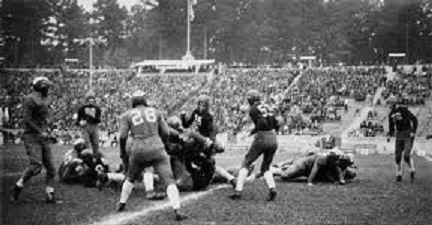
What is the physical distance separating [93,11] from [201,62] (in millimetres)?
28555

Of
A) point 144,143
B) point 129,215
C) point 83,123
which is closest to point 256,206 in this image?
point 129,215

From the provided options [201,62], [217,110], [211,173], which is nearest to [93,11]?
[201,62]

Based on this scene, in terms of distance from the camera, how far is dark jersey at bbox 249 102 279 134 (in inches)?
439

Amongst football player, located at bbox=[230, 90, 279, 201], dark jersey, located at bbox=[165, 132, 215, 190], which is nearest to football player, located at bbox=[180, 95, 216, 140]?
dark jersey, located at bbox=[165, 132, 215, 190]

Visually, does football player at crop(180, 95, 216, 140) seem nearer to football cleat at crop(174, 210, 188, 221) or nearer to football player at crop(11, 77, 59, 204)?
football player at crop(11, 77, 59, 204)

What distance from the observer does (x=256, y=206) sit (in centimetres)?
1013

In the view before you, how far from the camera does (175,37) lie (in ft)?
251

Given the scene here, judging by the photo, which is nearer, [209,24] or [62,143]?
[62,143]

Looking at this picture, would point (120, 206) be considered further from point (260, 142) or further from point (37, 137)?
point (260, 142)

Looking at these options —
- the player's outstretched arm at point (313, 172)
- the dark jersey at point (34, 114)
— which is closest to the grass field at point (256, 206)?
the player's outstretched arm at point (313, 172)

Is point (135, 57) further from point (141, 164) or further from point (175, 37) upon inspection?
point (141, 164)

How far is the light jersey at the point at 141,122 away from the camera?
927 cm

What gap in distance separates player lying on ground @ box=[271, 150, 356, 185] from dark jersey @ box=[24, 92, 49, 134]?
20.7 ft

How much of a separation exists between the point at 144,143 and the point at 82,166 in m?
4.61
